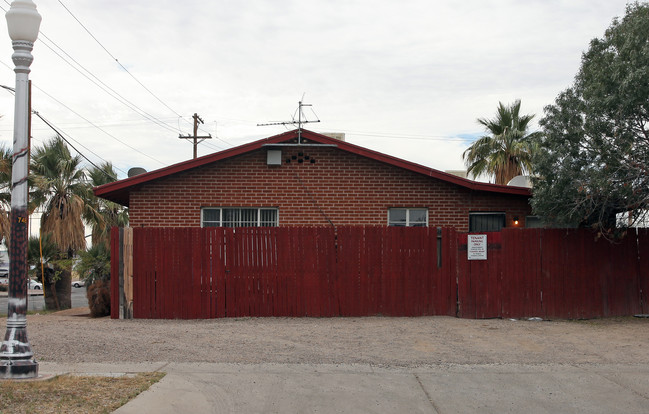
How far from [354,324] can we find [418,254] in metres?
1.98

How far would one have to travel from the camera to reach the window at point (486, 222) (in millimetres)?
14102

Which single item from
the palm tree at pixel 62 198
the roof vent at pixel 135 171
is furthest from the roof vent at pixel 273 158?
the palm tree at pixel 62 198

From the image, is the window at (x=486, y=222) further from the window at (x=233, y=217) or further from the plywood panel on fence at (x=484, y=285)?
the window at (x=233, y=217)

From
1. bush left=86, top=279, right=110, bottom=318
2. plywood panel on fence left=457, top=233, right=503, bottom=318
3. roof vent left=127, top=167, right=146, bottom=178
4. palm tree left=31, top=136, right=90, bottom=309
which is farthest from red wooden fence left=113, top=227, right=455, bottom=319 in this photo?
palm tree left=31, top=136, right=90, bottom=309

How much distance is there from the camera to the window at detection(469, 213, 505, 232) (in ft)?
46.3

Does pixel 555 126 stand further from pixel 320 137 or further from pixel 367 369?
pixel 367 369

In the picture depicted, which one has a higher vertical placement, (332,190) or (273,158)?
(273,158)

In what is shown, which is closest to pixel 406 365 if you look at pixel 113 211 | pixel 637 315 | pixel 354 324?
pixel 354 324

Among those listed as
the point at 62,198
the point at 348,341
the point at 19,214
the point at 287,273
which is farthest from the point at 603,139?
the point at 62,198

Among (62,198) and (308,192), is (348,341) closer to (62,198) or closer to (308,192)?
(308,192)

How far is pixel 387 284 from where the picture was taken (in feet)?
39.9

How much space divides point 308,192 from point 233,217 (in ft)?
5.72

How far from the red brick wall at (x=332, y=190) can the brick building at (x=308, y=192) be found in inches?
0.9

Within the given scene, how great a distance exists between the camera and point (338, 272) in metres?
12.2
